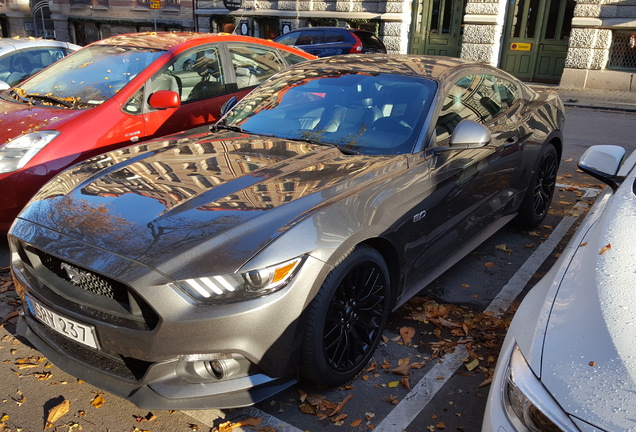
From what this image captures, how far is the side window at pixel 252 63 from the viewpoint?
19.6 feet

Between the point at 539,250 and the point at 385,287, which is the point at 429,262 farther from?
the point at 539,250


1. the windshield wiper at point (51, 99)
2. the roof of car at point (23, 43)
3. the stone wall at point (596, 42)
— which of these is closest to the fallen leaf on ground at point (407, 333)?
the windshield wiper at point (51, 99)

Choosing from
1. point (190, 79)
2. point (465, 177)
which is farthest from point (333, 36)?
point (465, 177)

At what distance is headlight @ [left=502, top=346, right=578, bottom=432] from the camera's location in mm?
1707

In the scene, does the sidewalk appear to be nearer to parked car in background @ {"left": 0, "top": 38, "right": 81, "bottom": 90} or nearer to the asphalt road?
the asphalt road

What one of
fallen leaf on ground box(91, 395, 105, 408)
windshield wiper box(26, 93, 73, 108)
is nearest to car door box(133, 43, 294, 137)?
windshield wiper box(26, 93, 73, 108)

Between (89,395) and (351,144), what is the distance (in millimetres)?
2070

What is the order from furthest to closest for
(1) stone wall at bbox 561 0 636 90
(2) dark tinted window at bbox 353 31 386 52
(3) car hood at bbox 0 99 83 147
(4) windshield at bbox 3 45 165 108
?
(2) dark tinted window at bbox 353 31 386 52
(1) stone wall at bbox 561 0 636 90
(4) windshield at bbox 3 45 165 108
(3) car hood at bbox 0 99 83 147

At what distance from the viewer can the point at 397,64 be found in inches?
168

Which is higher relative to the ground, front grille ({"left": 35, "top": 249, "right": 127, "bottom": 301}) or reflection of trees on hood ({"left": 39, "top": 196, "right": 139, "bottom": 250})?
reflection of trees on hood ({"left": 39, "top": 196, "right": 139, "bottom": 250})

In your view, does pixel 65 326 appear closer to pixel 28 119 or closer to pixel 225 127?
pixel 225 127

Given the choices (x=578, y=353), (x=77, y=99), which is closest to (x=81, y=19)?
(x=77, y=99)

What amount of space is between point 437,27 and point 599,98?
6.06m

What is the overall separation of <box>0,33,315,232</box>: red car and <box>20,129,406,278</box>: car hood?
3.51ft
